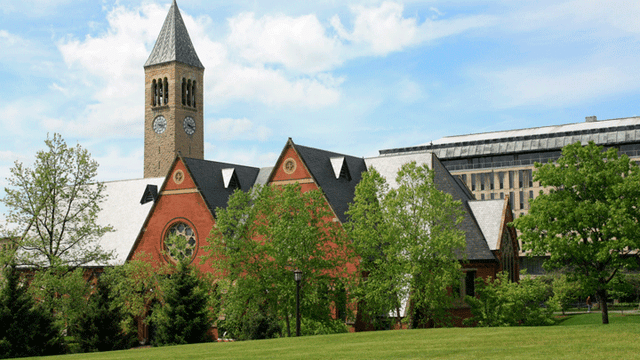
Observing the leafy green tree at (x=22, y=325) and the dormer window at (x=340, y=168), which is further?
the dormer window at (x=340, y=168)

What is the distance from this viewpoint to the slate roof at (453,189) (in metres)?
41.8

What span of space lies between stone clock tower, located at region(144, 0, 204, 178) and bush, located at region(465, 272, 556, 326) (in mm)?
52053

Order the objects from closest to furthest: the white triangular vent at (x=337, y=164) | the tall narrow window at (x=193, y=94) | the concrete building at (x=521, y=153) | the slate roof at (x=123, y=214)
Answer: the white triangular vent at (x=337, y=164)
the slate roof at (x=123, y=214)
the tall narrow window at (x=193, y=94)
the concrete building at (x=521, y=153)

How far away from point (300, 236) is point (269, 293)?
385 cm

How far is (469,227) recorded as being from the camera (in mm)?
43062

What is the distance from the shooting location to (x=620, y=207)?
1378 inches

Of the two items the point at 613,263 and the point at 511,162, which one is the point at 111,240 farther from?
the point at 511,162

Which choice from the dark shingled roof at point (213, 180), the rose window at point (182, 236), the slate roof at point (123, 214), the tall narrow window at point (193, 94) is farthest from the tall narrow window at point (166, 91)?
the rose window at point (182, 236)

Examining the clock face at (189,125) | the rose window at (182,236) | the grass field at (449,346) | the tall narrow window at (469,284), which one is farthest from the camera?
the clock face at (189,125)

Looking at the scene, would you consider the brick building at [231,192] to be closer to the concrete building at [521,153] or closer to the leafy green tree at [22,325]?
the leafy green tree at [22,325]

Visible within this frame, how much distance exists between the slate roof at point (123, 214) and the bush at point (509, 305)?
28.5 metres

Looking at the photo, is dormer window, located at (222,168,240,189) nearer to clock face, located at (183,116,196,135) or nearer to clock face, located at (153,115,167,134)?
clock face, located at (183,116,196,135)

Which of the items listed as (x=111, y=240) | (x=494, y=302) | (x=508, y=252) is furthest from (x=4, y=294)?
(x=508, y=252)

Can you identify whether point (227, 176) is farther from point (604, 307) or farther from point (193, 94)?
point (193, 94)
